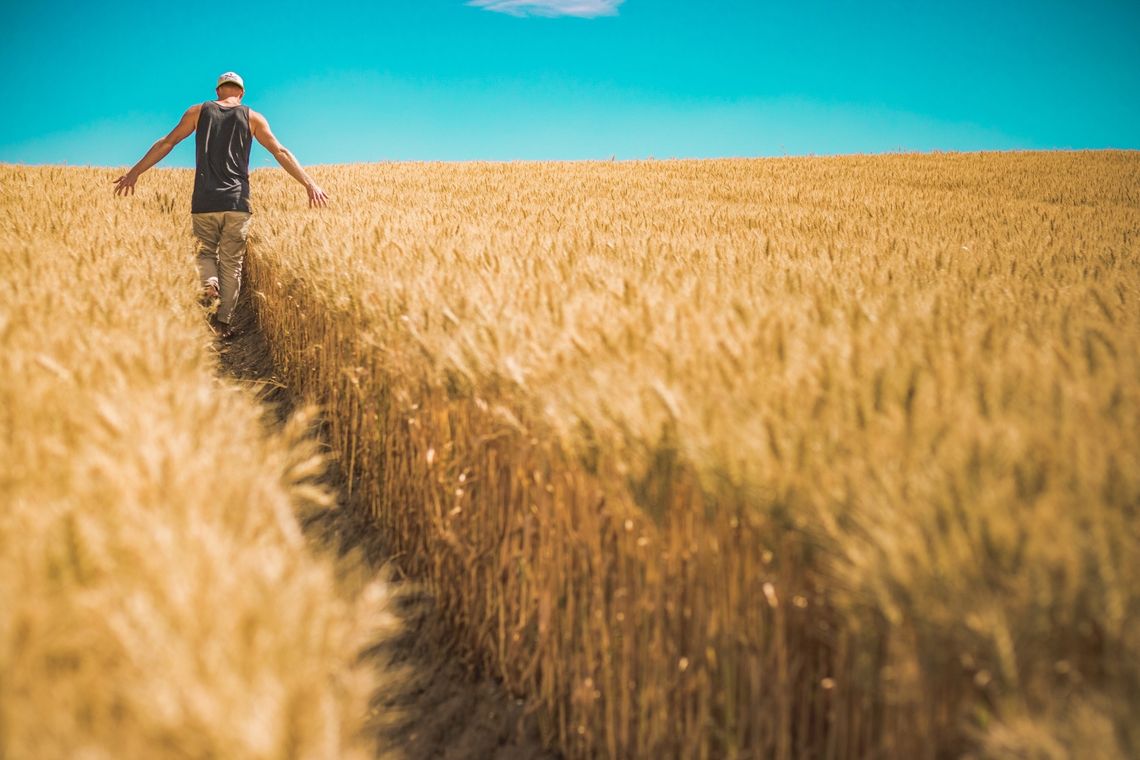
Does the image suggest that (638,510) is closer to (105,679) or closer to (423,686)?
(105,679)

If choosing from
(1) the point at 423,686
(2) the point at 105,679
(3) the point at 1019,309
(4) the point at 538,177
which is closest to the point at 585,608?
(1) the point at 423,686

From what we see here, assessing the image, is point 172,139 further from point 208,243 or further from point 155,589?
point 155,589

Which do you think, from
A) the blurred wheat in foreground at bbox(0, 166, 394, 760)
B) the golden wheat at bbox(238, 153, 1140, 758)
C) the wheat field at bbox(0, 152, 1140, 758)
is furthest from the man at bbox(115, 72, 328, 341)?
the blurred wheat in foreground at bbox(0, 166, 394, 760)

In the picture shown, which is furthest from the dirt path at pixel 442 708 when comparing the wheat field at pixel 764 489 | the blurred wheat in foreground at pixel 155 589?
the blurred wheat in foreground at pixel 155 589

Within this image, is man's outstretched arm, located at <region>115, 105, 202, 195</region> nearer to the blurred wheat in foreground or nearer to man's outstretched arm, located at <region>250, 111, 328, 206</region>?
man's outstretched arm, located at <region>250, 111, 328, 206</region>

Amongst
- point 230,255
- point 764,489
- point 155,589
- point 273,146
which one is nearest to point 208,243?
point 230,255

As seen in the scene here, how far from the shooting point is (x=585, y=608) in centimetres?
193

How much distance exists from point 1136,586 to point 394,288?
2.44 meters

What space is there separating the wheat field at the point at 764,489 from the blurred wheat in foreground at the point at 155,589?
64 centimetres

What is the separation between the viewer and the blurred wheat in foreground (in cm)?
83

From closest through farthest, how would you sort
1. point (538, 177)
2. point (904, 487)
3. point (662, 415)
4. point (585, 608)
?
point (904, 487) → point (662, 415) → point (585, 608) → point (538, 177)

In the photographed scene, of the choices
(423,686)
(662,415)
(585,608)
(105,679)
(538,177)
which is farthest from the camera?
(538,177)

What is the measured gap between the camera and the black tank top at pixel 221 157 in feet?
18.6

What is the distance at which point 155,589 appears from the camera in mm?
987
